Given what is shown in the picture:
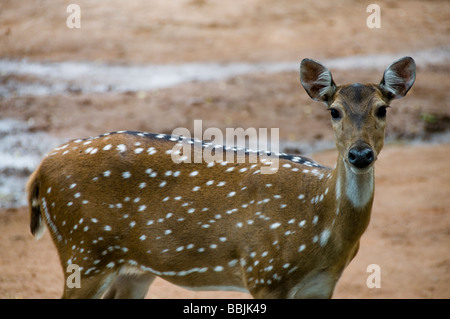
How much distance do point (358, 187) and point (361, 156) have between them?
0.40 metres

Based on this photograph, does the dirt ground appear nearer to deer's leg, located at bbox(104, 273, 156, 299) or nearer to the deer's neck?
deer's leg, located at bbox(104, 273, 156, 299)

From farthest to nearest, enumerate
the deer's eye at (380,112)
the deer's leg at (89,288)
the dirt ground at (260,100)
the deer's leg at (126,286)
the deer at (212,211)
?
1. the dirt ground at (260,100)
2. the deer's leg at (126,286)
3. the deer's leg at (89,288)
4. the deer at (212,211)
5. the deer's eye at (380,112)

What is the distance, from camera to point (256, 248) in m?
4.70

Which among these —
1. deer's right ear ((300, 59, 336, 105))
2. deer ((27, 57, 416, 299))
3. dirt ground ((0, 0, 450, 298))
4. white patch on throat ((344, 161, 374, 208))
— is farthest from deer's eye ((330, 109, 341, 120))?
dirt ground ((0, 0, 450, 298))

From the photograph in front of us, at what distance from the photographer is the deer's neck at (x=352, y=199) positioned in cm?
446

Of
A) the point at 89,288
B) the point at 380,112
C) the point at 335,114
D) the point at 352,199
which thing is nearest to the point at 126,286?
the point at 89,288

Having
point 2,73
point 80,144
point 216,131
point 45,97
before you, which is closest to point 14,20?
point 2,73

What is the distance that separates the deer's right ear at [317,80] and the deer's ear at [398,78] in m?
0.38

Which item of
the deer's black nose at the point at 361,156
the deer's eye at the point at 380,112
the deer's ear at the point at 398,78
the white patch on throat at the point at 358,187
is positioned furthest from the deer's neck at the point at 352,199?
the deer's ear at the point at 398,78

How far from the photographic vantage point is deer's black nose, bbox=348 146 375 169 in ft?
13.6

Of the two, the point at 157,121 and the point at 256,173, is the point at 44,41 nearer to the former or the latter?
the point at 157,121

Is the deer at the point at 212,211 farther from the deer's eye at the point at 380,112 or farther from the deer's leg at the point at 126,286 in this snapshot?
the deer's leg at the point at 126,286

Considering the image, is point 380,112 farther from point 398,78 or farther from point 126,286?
point 126,286

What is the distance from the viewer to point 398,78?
4703mm
